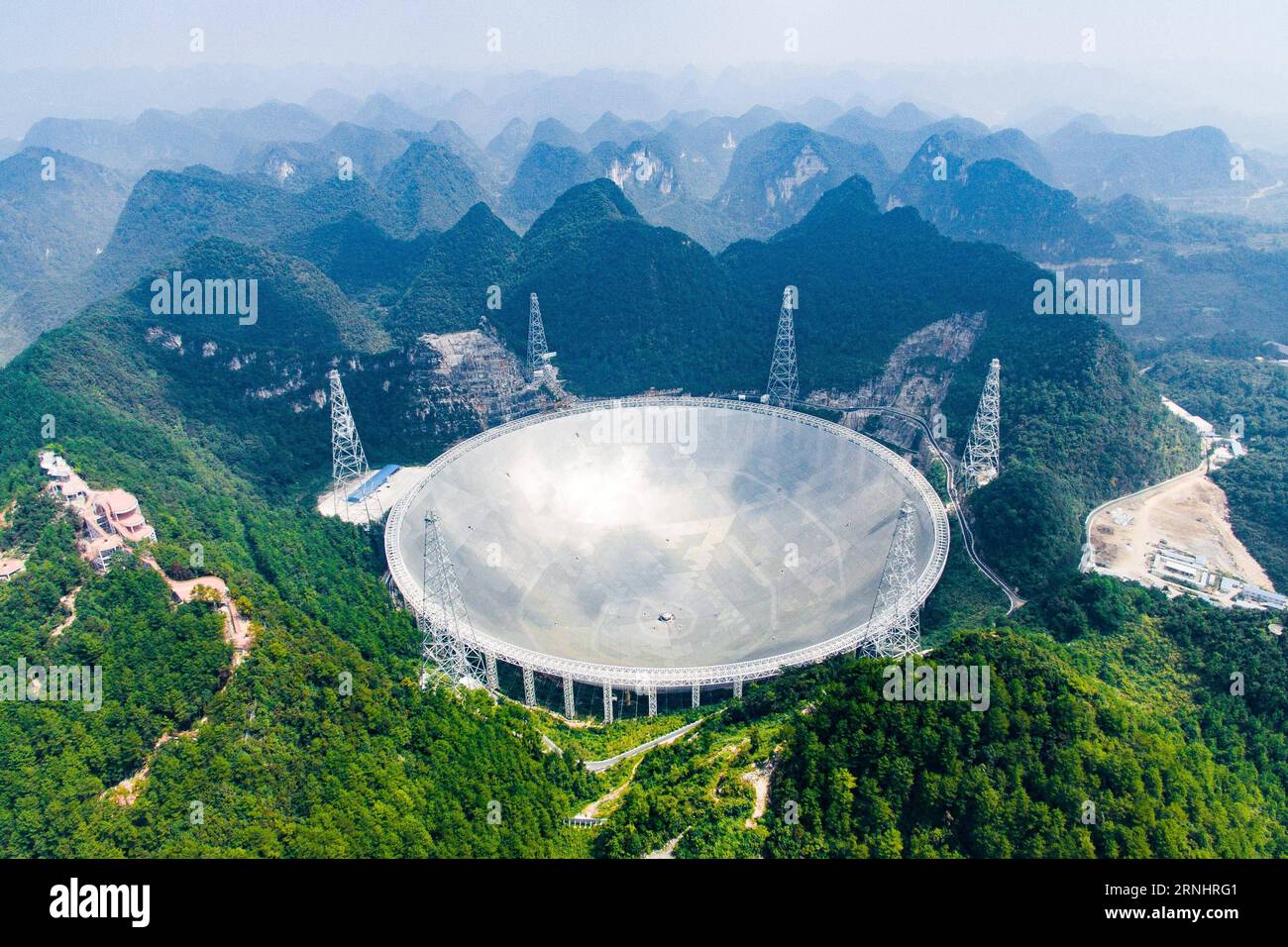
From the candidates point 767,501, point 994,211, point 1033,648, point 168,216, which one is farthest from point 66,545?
point 994,211

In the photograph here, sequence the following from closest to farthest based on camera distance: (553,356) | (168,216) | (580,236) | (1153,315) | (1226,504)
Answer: (1226,504), (553,356), (580,236), (1153,315), (168,216)

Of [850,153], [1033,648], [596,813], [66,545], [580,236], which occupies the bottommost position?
[596,813]

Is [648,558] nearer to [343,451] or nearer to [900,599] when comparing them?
[900,599]

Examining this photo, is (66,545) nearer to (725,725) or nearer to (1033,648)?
(725,725)

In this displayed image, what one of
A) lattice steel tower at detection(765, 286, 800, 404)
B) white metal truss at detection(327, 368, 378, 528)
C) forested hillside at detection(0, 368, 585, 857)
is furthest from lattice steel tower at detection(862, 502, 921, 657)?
white metal truss at detection(327, 368, 378, 528)

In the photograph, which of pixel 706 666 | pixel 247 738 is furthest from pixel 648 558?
pixel 247 738

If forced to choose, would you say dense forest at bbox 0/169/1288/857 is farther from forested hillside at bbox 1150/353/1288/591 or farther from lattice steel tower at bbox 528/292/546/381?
lattice steel tower at bbox 528/292/546/381
